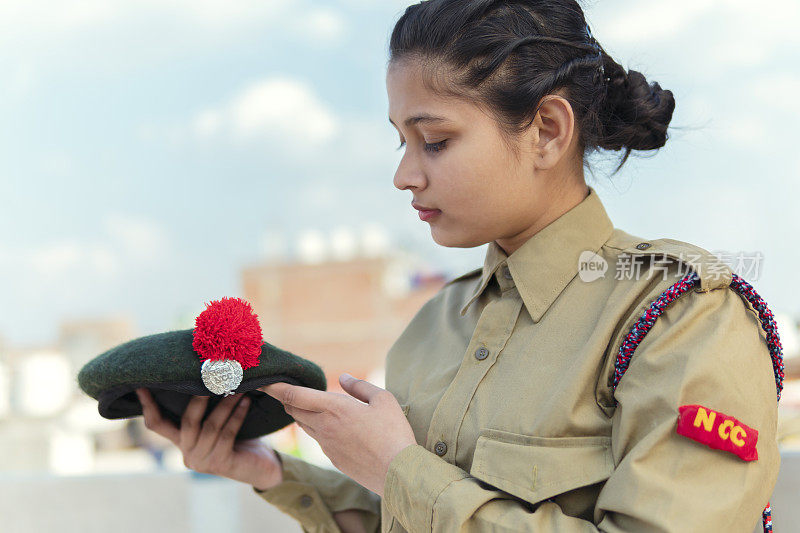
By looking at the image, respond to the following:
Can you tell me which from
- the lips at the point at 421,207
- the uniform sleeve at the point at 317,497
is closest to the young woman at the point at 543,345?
the lips at the point at 421,207

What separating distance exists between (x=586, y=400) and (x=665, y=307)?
0.15 meters

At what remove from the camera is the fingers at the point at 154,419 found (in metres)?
1.12

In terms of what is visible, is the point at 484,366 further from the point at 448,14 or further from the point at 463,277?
the point at 448,14

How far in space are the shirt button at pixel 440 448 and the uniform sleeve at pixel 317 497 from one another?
386 millimetres

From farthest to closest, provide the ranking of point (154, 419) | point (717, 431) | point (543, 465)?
point (154, 419), point (543, 465), point (717, 431)

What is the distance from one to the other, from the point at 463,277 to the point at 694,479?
2.03ft

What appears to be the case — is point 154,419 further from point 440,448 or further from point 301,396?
point 440,448

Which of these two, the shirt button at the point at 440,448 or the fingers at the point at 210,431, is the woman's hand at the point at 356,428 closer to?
the shirt button at the point at 440,448

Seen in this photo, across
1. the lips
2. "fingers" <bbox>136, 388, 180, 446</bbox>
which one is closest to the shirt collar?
the lips

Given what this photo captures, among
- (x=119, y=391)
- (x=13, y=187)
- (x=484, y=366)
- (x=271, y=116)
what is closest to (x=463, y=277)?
(x=484, y=366)

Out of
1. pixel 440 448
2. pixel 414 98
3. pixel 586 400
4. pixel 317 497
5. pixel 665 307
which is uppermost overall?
pixel 414 98

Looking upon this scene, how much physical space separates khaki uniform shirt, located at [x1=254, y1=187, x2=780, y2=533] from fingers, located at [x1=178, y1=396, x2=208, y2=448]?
34 cm

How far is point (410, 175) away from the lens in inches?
38.6
